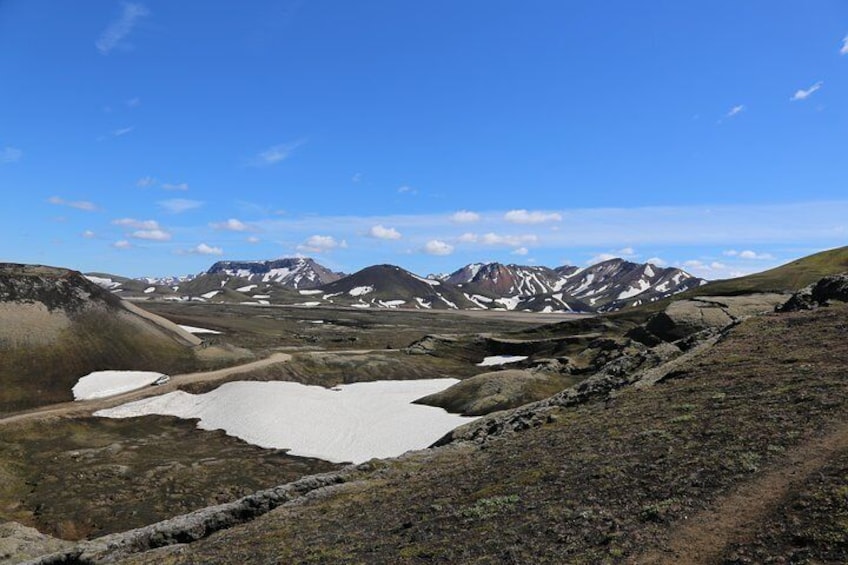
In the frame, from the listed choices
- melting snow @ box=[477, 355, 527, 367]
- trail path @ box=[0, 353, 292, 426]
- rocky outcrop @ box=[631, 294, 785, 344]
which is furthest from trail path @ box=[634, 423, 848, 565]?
melting snow @ box=[477, 355, 527, 367]

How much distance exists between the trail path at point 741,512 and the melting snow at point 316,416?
44.5m

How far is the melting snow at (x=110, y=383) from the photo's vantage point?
78.6 meters

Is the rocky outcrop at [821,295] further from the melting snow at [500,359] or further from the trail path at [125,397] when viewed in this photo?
the melting snow at [500,359]

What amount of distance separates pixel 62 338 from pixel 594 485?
316 feet

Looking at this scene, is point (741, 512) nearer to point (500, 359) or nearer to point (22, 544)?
point (22, 544)

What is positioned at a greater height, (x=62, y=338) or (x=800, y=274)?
(x=800, y=274)

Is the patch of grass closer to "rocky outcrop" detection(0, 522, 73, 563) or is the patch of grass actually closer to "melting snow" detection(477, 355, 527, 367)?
"rocky outcrop" detection(0, 522, 73, 563)

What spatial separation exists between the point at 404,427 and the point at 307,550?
49.4 m

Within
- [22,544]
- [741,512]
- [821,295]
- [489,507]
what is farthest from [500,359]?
[741,512]

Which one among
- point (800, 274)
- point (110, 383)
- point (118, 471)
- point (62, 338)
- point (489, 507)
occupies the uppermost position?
point (800, 274)

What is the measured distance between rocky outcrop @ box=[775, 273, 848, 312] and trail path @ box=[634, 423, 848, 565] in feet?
96.6

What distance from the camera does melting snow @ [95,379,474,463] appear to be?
6081cm

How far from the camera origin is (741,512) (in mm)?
13555

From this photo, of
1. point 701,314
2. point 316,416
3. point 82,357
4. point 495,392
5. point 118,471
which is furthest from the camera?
point 82,357
